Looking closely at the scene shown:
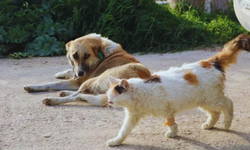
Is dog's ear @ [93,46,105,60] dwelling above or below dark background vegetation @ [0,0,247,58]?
above

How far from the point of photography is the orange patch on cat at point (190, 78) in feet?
12.9

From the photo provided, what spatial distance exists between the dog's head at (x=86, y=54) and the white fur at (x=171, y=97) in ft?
6.63

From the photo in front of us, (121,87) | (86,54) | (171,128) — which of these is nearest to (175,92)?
(171,128)

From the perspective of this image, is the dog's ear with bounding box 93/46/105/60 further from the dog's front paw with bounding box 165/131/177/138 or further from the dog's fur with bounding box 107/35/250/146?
the dog's front paw with bounding box 165/131/177/138

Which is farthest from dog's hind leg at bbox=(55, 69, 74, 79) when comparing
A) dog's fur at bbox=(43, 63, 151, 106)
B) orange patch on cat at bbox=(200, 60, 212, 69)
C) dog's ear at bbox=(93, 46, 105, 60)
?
orange patch on cat at bbox=(200, 60, 212, 69)

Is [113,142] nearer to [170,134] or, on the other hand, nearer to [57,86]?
[170,134]

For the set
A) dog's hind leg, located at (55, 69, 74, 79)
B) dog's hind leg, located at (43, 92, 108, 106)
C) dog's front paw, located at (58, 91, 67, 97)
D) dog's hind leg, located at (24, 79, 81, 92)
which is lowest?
dog's hind leg, located at (55, 69, 74, 79)

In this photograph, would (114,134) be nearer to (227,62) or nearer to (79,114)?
(79,114)

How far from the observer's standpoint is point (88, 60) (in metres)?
5.91

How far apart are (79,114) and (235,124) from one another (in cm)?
166

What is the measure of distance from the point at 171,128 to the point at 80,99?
1623 mm

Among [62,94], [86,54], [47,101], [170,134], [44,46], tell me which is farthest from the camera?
[44,46]

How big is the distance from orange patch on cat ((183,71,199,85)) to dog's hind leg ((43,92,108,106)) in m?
1.39

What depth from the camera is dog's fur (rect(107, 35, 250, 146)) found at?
12.4 feet
